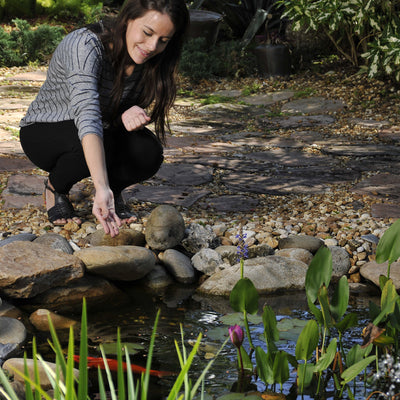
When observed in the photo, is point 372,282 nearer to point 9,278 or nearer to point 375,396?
point 375,396

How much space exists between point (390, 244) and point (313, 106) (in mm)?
5066

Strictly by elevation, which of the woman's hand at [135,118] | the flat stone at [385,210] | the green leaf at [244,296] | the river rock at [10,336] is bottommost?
the flat stone at [385,210]

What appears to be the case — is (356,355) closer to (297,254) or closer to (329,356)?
(329,356)

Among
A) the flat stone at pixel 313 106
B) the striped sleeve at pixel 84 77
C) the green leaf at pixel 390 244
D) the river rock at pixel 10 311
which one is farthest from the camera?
the flat stone at pixel 313 106

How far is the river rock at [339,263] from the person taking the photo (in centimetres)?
302

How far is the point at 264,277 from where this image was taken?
286cm

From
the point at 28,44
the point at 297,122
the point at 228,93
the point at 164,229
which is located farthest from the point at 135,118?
the point at 28,44

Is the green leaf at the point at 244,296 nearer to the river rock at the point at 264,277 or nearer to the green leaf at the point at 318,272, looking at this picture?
the green leaf at the point at 318,272

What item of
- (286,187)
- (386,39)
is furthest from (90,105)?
(386,39)

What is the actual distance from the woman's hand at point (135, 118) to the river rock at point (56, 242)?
601mm

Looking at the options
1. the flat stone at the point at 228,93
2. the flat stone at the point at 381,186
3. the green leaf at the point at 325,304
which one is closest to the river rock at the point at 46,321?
the green leaf at the point at 325,304

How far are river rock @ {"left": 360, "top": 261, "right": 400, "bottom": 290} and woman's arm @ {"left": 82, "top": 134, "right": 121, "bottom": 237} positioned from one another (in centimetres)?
138

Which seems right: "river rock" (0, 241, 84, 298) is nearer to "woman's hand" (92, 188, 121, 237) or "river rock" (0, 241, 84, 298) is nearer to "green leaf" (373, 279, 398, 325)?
"woman's hand" (92, 188, 121, 237)

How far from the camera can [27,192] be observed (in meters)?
3.79
